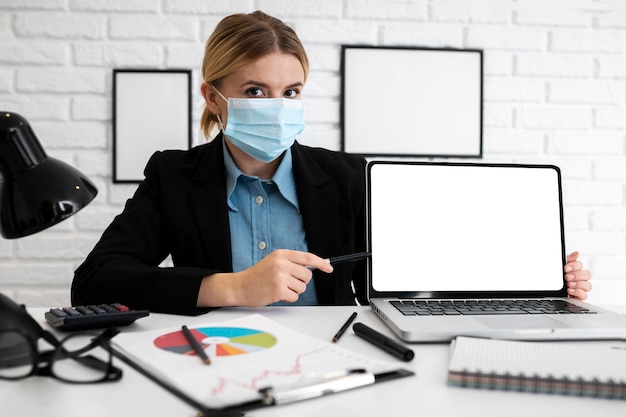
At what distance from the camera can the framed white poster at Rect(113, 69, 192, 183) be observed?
1487mm

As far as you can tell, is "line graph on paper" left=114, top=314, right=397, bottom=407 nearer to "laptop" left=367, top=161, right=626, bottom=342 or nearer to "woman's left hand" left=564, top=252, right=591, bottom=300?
"laptop" left=367, top=161, right=626, bottom=342

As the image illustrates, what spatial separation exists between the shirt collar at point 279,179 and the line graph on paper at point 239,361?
0.48m

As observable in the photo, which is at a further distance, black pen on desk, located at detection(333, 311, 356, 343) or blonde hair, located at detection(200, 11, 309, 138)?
blonde hair, located at detection(200, 11, 309, 138)

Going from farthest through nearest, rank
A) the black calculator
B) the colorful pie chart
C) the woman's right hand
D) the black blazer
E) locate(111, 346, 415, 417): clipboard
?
the black blazer
the woman's right hand
the black calculator
the colorful pie chart
locate(111, 346, 415, 417): clipboard

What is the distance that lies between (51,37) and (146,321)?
1.05m

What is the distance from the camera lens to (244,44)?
1.05 meters

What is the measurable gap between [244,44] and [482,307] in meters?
0.65

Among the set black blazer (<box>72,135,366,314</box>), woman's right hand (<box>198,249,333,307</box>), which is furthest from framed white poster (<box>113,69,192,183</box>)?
woman's right hand (<box>198,249,333,307</box>)

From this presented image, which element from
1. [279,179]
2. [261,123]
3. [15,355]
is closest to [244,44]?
[261,123]

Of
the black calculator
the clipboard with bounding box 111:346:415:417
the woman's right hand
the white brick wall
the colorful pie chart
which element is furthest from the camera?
the white brick wall

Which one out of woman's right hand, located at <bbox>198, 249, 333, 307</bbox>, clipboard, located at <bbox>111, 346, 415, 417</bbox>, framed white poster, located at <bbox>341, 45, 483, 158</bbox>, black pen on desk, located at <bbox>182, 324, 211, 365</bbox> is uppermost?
framed white poster, located at <bbox>341, 45, 483, 158</bbox>

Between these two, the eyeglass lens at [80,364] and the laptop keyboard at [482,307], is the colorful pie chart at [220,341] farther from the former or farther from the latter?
the laptop keyboard at [482,307]

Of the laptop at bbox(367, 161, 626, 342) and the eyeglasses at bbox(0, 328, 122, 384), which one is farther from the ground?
the laptop at bbox(367, 161, 626, 342)

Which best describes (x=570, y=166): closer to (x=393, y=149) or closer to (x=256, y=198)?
(x=393, y=149)
